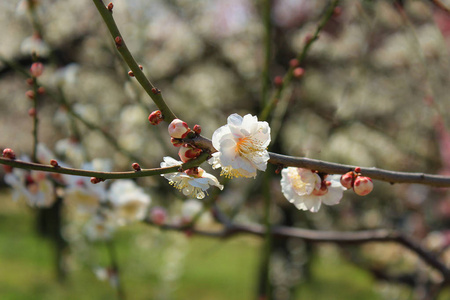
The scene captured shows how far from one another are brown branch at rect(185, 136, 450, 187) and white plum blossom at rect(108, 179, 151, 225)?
36.5 inches

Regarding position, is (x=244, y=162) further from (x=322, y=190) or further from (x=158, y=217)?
(x=158, y=217)

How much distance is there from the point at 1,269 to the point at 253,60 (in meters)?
4.23

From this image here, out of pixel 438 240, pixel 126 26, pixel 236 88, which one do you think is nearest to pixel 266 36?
pixel 438 240

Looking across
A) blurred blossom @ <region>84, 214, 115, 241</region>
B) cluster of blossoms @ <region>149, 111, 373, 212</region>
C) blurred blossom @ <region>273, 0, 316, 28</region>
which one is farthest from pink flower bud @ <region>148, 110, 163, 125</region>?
blurred blossom @ <region>273, 0, 316, 28</region>

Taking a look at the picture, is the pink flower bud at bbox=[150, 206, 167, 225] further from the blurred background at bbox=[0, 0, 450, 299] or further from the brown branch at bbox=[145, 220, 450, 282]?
the blurred background at bbox=[0, 0, 450, 299]

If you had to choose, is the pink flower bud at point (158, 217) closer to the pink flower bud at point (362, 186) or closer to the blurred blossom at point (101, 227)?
the blurred blossom at point (101, 227)

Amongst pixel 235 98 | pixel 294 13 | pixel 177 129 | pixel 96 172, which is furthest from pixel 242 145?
pixel 294 13

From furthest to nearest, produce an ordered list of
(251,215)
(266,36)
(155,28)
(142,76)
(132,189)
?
(251,215), (155,28), (132,189), (266,36), (142,76)

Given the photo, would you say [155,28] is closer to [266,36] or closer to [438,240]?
[438,240]

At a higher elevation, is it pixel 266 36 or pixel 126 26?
pixel 126 26

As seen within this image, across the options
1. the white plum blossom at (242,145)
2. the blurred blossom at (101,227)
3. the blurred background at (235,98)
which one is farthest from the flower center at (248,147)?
the blurred background at (235,98)

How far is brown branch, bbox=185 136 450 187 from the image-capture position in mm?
674

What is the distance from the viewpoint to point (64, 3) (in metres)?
5.25

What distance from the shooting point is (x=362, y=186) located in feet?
2.35
